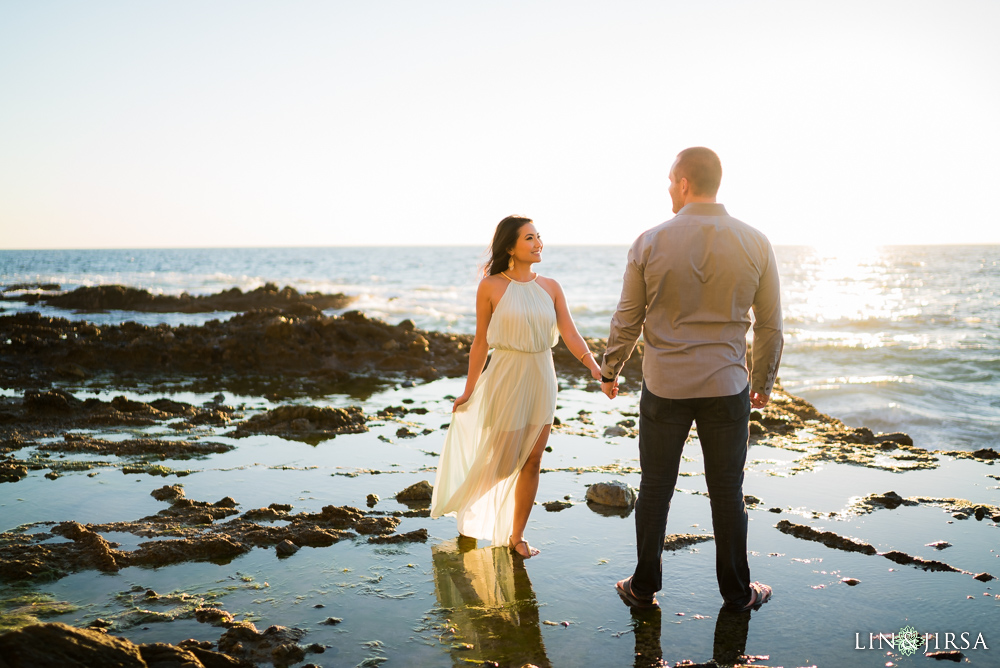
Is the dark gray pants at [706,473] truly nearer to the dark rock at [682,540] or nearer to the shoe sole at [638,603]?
the shoe sole at [638,603]

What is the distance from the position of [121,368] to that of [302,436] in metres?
6.05

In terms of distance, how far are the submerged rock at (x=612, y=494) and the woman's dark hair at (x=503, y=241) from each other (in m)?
1.95

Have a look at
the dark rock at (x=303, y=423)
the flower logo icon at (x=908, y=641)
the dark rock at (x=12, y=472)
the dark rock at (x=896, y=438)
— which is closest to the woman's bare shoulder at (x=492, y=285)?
the flower logo icon at (x=908, y=641)

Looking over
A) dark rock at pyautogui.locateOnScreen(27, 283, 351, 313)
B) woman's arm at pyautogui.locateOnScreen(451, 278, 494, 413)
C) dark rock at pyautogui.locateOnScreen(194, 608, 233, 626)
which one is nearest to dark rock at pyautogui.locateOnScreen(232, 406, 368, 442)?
woman's arm at pyautogui.locateOnScreen(451, 278, 494, 413)

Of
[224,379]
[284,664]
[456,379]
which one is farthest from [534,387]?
[224,379]

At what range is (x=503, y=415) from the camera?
170 inches

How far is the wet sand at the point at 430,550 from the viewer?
10.7ft

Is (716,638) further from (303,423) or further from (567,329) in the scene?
(303,423)

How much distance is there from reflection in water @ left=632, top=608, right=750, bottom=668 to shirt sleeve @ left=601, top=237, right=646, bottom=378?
1256 millimetres

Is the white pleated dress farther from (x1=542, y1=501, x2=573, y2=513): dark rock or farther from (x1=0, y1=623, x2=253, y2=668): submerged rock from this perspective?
(x1=0, y1=623, x2=253, y2=668): submerged rock

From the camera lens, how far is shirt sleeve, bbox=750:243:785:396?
3322mm

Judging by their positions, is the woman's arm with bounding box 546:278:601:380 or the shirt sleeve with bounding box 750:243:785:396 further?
the woman's arm with bounding box 546:278:601:380

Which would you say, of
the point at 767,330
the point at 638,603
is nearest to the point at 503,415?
the point at 638,603

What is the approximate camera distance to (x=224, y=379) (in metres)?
10.8
